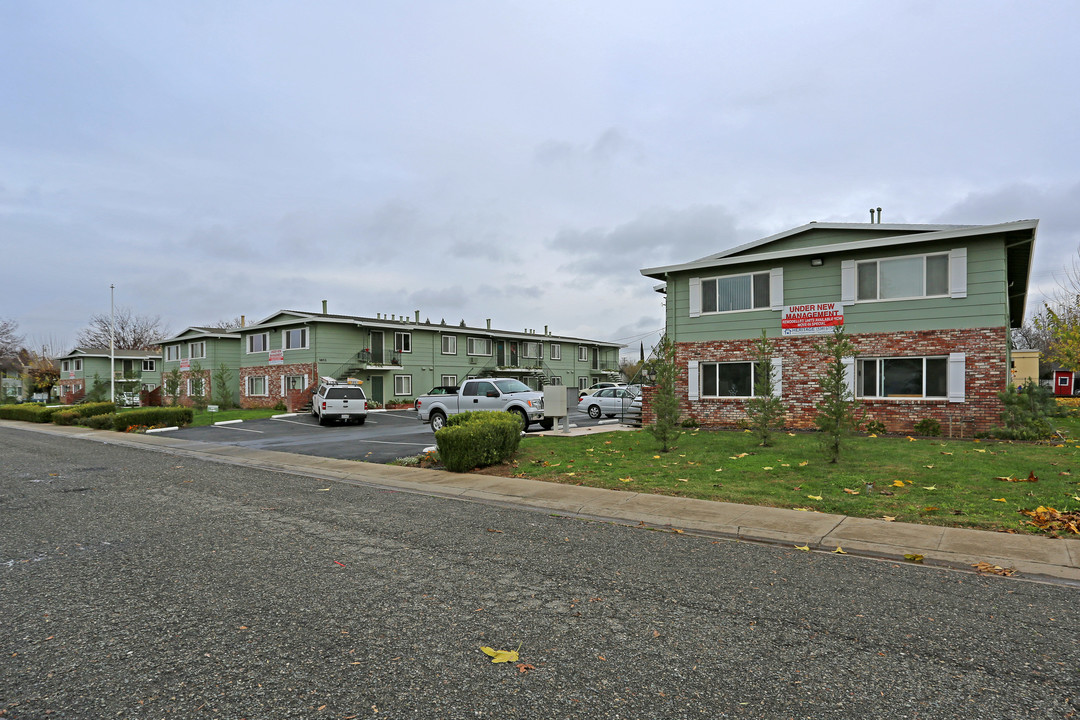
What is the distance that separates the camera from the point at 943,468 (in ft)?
35.8

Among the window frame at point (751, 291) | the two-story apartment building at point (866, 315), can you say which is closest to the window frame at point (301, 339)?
the two-story apartment building at point (866, 315)

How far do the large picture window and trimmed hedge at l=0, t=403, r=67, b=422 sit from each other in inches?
1298

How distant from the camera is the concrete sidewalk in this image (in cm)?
631

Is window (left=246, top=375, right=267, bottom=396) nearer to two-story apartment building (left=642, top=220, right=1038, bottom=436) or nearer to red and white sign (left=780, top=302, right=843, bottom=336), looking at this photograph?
two-story apartment building (left=642, top=220, right=1038, bottom=436)

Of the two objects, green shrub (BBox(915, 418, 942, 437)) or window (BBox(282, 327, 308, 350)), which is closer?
green shrub (BBox(915, 418, 942, 437))

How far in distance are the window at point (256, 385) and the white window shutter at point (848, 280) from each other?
36.7 metres

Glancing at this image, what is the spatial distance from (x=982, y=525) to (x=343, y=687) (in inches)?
288

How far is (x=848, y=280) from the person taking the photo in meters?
18.7

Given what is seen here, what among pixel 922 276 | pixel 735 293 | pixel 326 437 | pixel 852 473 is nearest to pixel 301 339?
pixel 326 437

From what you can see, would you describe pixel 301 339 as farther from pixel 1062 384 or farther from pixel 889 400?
pixel 1062 384

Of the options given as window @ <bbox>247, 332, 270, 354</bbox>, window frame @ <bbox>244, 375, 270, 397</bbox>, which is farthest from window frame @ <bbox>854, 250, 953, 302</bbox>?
window @ <bbox>247, 332, 270, 354</bbox>

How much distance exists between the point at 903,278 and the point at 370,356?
30.6 m

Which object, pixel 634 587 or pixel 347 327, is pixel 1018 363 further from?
pixel 347 327

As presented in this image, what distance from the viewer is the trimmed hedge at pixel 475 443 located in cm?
1240
